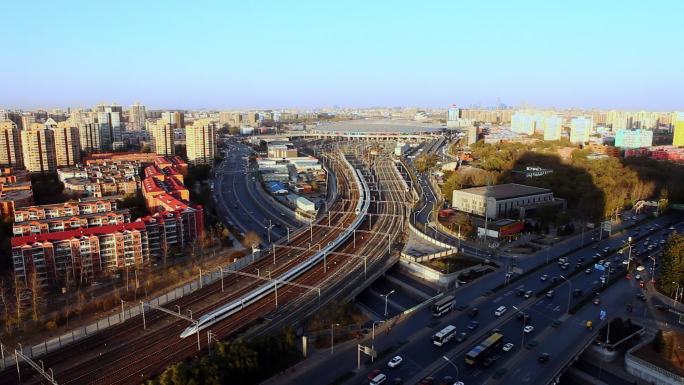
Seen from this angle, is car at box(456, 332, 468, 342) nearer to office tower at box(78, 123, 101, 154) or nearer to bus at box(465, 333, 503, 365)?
bus at box(465, 333, 503, 365)

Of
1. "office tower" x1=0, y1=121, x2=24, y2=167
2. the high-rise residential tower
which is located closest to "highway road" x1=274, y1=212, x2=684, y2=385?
"office tower" x1=0, y1=121, x2=24, y2=167

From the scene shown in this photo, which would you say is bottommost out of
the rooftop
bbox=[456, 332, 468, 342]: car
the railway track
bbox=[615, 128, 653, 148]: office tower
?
the railway track

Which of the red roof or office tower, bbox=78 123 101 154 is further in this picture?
office tower, bbox=78 123 101 154

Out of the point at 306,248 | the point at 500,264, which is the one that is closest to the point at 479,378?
the point at 500,264

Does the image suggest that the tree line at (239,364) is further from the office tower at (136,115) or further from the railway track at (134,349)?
the office tower at (136,115)

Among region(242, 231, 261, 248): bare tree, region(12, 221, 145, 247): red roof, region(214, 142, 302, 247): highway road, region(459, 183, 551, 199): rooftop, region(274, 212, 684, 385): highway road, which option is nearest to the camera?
region(274, 212, 684, 385): highway road

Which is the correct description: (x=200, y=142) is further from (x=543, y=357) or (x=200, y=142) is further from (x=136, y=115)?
(x=136, y=115)

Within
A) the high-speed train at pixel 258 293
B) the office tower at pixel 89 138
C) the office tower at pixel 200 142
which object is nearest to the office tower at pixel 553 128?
the office tower at pixel 200 142
